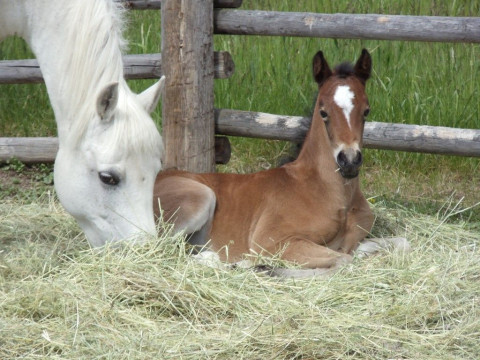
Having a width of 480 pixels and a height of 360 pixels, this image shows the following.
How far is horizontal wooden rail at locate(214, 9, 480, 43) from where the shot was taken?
5172mm

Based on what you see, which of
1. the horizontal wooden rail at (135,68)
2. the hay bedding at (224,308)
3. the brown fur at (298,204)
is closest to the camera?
the hay bedding at (224,308)

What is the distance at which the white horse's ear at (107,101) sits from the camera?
3912 mm

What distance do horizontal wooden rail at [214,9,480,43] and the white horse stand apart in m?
1.57

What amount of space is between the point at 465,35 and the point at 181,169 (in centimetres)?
201

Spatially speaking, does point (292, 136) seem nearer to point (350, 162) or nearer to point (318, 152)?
point (318, 152)

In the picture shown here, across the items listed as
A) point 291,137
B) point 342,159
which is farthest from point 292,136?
point 342,159

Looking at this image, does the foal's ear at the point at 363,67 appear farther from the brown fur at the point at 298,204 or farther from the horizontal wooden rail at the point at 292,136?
the horizontal wooden rail at the point at 292,136

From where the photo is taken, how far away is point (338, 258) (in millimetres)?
4598

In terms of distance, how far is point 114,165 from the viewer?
4.02 m

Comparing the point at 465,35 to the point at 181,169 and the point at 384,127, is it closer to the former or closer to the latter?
the point at 384,127

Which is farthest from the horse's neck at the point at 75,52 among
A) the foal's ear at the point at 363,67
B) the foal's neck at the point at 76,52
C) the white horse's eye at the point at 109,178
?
the foal's ear at the point at 363,67

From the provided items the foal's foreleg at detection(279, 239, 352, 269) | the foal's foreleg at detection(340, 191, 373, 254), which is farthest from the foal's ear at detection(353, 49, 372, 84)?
the foal's foreleg at detection(279, 239, 352, 269)

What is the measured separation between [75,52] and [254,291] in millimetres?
1446

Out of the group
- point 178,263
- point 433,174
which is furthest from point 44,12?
point 433,174
